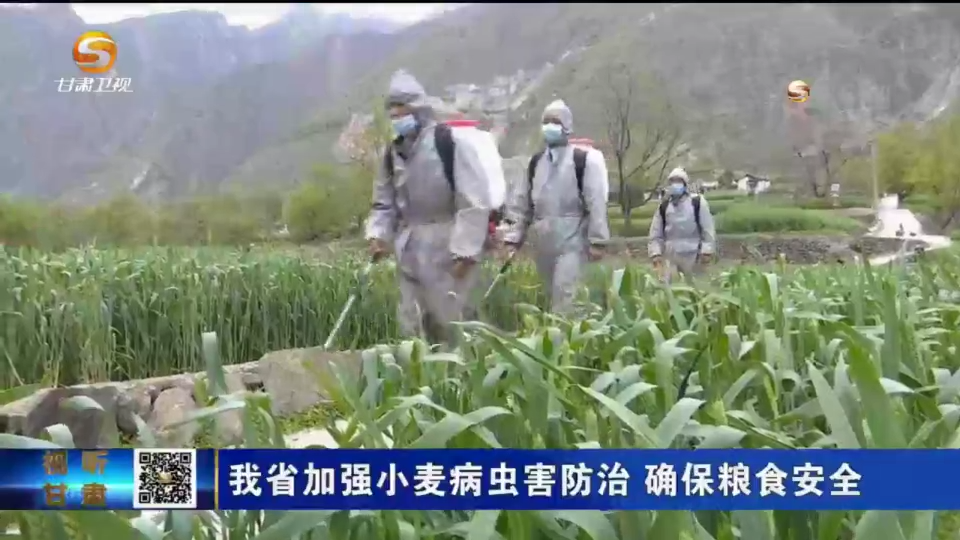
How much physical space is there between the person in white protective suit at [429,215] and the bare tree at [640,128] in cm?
24

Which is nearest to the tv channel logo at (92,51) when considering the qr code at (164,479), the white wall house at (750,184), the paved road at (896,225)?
the qr code at (164,479)

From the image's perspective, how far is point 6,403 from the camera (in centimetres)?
139

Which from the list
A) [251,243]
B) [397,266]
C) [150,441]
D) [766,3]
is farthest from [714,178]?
[150,441]

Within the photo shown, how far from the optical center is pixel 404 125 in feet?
4.62

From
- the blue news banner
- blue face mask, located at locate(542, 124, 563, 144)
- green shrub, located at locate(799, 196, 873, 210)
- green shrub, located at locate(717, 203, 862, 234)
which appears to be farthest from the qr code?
green shrub, located at locate(799, 196, 873, 210)

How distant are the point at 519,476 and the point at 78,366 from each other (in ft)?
2.70

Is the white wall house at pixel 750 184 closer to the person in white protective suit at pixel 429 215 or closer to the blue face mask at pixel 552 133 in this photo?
the blue face mask at pixel 552 133

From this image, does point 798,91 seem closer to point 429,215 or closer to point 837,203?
point 837,203

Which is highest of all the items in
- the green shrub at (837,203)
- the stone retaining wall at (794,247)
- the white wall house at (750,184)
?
the white wall house at (750,184)

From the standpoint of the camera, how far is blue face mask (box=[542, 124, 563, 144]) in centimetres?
144

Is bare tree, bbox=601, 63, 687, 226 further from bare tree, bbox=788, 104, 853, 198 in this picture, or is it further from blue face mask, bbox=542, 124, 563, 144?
bare tree, bbox=788, 104, 853, 198

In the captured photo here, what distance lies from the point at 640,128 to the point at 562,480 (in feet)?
2.00

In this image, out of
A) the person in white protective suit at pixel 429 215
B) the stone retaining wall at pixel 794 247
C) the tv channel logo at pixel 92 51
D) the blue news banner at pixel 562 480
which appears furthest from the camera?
the stone retaining wall at pixel 794 247

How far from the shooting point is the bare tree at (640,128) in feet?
4.71
